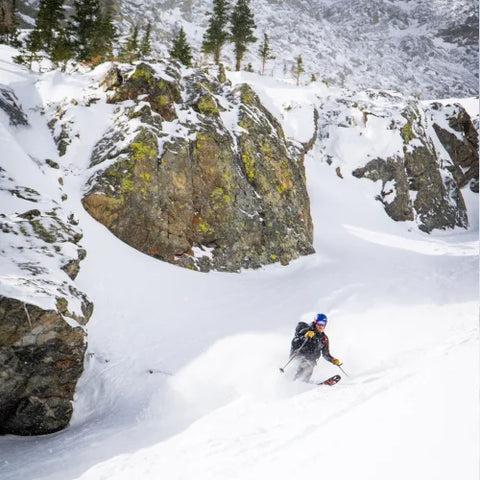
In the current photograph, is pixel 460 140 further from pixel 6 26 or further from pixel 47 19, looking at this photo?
pixel 6 26

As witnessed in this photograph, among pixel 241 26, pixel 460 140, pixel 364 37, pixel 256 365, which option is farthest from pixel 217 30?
pixel 364 37

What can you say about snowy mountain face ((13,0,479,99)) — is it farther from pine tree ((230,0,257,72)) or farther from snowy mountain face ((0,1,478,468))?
snowy mountain face ((0,1,478,468))

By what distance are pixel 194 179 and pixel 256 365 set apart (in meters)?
8.89

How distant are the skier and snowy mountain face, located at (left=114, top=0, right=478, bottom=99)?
85848mm

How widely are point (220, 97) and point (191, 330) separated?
1376cm

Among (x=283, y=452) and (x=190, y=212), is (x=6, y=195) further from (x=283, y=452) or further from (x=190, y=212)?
(x=283, y=452)

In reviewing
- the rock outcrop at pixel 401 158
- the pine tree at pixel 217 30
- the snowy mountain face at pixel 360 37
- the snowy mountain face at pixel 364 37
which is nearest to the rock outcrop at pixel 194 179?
the rock outcrop at pixel 401 158

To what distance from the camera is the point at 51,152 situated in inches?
563

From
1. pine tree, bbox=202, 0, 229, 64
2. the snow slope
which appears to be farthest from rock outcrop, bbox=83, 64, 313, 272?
pine tree, bbox=202, 0, 229, 64

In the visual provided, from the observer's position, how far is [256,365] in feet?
31.1

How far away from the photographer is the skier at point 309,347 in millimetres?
8672

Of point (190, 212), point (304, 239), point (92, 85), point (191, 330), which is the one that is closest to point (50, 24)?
point (92, 85)

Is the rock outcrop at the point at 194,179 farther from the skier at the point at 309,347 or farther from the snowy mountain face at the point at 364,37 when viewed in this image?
the snowy mountain face at the point at 364,37

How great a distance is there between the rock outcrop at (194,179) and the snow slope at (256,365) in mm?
870
